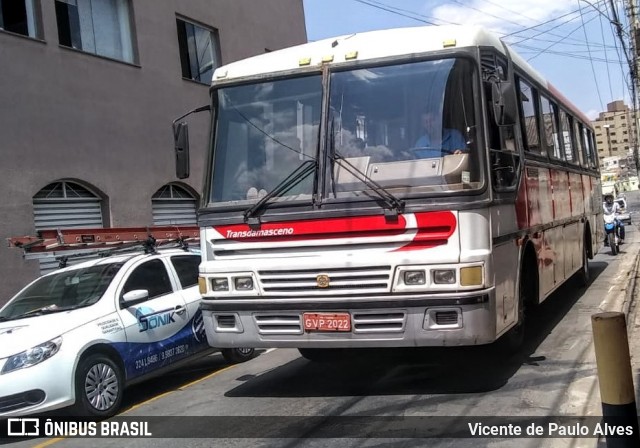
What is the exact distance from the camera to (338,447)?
15.4 ft

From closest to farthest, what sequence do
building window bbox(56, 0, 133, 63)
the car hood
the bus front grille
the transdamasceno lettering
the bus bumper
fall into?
the bus bumper < the bus front grille < the transdamasceno lettering < the car hood < building window bbox(56, 0, 133, 63)

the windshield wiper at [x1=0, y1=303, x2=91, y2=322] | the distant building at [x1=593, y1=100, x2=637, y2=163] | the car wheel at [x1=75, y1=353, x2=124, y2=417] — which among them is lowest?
the car wheel at [x1=75, y1=353, x2=124, y2=417]

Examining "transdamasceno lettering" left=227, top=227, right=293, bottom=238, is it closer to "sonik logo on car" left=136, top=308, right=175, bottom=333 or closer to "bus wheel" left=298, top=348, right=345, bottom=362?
"sonik logo on car" left=136, top=308, right=175, bottom=333

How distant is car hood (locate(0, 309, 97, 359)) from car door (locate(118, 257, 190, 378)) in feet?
1.93

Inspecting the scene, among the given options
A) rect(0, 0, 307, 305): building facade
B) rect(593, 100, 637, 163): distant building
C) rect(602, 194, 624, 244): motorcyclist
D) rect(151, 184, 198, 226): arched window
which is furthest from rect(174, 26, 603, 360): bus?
rect(593, 100, 637, 163): distant building

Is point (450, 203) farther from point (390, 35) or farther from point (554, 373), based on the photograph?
point (554, 373)

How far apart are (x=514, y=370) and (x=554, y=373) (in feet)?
1.23

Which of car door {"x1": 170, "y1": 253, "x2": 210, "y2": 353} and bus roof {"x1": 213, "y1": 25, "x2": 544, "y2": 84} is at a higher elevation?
bus roof {"x1": 213, "y1": 25, "x2": 544, "y2": 84}

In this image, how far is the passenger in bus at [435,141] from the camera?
5527mm

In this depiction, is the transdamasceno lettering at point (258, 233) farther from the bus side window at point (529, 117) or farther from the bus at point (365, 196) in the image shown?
the bus side window at point (529, 117)

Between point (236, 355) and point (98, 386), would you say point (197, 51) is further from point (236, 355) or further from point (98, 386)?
point (98, 386)

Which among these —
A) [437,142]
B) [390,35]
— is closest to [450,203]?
[437,142]

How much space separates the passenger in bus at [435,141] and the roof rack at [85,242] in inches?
154

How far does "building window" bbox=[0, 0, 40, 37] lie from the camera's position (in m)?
12.2
